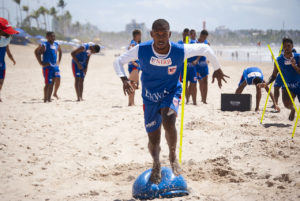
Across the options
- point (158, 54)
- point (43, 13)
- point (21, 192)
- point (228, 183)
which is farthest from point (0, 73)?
point (43, 13)

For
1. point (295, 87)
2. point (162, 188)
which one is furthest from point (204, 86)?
point (162, 188)

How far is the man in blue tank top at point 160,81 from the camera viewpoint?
12.3 feet

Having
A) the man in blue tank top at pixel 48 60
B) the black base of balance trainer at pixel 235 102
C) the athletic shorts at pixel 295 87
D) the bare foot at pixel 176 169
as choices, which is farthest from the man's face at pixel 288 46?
the man in blue tank top at pixel 48 60

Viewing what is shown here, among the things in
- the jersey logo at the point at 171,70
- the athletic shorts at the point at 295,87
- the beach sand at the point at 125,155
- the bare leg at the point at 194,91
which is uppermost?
the jersey logo at the point at 171,70

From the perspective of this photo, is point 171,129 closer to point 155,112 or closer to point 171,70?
point 155,112

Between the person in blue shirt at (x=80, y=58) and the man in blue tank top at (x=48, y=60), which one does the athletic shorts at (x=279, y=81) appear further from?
the man in blue tank top at (x=48, y=60)

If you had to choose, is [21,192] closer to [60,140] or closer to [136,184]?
[136,184]

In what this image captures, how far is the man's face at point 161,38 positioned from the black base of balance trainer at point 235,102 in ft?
16.6

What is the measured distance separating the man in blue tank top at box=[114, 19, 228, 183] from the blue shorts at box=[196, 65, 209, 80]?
5.32 m

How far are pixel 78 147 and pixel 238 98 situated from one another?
4.86 m

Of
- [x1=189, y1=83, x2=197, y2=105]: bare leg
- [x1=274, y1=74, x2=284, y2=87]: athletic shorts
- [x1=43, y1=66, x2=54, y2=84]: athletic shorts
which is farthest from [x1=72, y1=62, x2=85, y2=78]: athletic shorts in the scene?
[x1=274, y1=74, x2=284, y2=87]: athletic shorts

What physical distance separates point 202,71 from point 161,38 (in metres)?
5.81

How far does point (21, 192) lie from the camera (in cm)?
395

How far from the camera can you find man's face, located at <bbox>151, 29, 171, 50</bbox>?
12.1 feet
